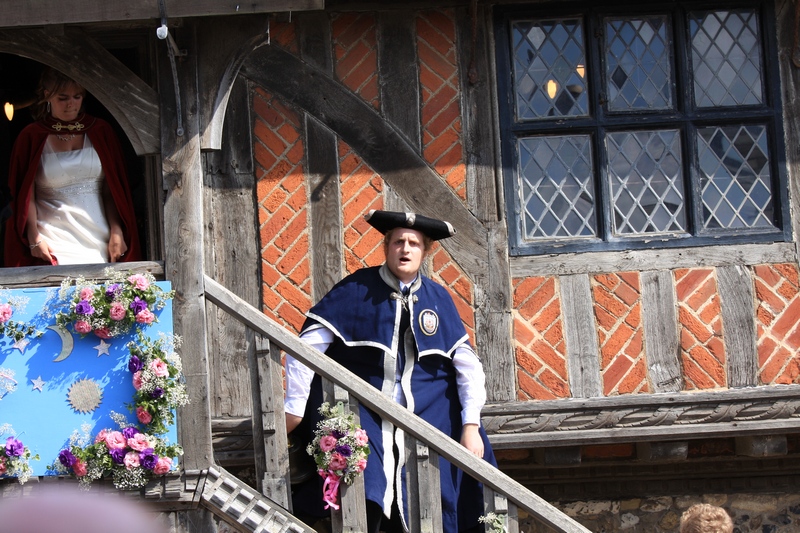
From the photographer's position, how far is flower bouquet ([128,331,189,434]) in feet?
15.1

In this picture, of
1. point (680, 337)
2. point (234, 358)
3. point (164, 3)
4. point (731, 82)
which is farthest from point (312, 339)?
point (731, 82)

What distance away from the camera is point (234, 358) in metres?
6.09

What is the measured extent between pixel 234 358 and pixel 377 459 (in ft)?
5.01

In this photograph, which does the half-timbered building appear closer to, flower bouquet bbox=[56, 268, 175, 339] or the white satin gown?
the white satin gown

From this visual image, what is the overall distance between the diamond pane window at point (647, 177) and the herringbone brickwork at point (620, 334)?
1.47ft

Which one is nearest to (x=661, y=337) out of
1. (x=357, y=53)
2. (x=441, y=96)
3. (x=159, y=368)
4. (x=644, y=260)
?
(x=644, y=260)

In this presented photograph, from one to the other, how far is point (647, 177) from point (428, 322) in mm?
2021

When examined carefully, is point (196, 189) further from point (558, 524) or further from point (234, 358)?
point (558, 524)

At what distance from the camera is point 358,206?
20.2ft

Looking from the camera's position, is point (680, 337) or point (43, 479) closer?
point (43, 479)

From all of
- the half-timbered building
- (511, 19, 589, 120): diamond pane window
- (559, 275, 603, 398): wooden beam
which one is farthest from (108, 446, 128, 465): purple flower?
(511, 19, 589, 120): diamond pane window

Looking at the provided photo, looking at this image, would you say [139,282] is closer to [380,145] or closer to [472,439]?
[472,439]

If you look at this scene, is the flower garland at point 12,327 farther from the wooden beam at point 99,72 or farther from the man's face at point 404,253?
the man's face at point 404,253

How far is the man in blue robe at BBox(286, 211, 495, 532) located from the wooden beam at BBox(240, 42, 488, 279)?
2.89 ft
